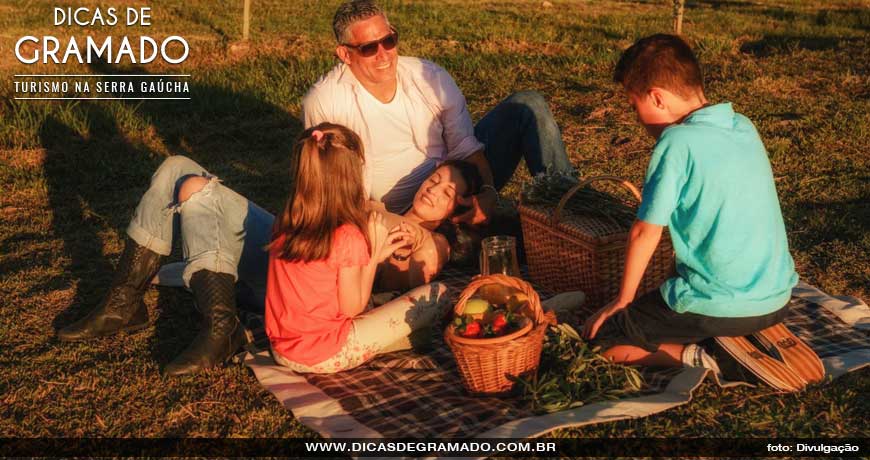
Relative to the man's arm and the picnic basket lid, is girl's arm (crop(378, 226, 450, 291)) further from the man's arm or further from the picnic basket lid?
the man's arm

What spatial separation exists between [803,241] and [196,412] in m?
3.79

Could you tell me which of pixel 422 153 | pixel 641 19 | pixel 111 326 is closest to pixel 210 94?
pixel 422 153

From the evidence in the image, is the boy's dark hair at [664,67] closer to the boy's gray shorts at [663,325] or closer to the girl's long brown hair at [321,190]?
the boy's gray shorts at [663,325]

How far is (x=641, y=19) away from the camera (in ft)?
47.1

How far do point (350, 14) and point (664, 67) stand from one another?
1.98 metres

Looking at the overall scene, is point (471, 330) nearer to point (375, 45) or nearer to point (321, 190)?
point (321, 190)

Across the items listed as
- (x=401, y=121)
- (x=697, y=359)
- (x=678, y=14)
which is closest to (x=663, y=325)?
(x=697, y=359)

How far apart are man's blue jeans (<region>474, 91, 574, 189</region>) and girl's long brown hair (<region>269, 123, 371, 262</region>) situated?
1.71m

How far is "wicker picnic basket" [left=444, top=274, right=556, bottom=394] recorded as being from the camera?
3.58 m

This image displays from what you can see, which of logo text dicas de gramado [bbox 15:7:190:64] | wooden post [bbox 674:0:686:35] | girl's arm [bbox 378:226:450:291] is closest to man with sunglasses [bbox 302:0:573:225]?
girl's arm [bbox 378:226:450:291]

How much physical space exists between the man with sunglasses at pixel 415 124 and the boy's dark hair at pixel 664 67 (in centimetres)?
142

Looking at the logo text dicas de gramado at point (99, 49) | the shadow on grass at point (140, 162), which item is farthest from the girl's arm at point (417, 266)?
the logo text dicas de gramado at point (99, 49)

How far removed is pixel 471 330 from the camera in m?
3.66

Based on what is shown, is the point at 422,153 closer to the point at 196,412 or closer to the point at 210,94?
the point at 196,412
